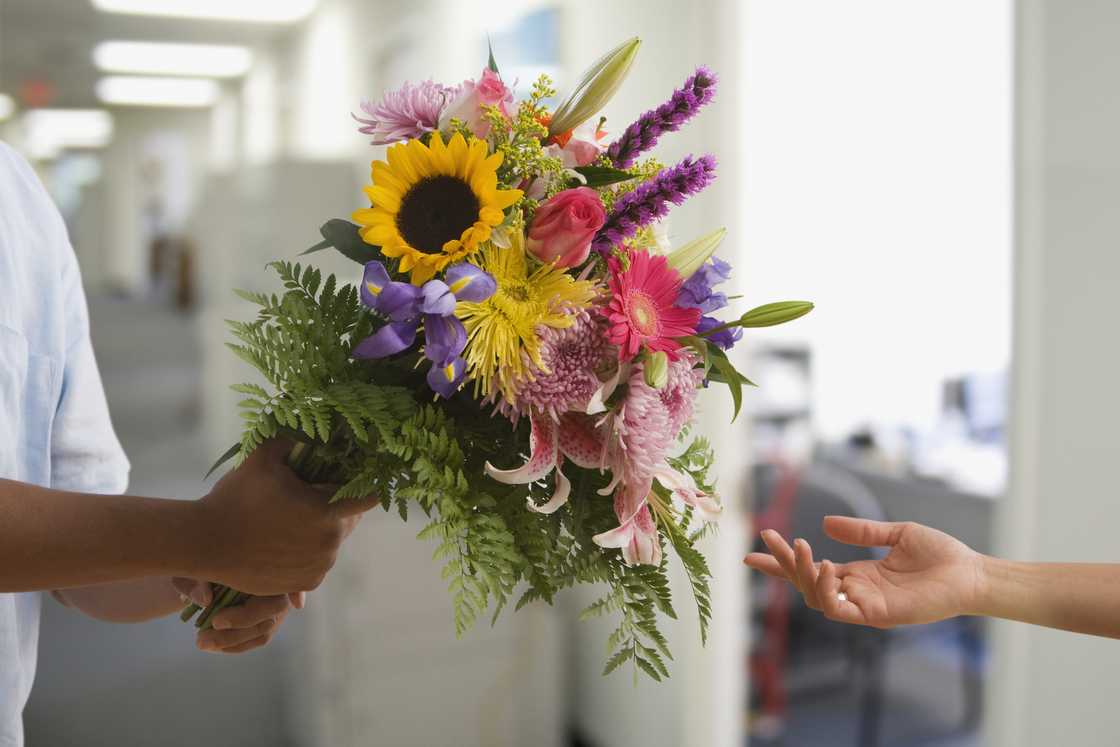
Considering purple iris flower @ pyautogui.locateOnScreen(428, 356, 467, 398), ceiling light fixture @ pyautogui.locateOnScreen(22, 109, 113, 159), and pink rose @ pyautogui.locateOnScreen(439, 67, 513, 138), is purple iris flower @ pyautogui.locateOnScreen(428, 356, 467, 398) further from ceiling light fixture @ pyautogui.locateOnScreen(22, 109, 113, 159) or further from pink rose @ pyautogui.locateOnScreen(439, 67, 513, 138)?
ceiling light fixture @ pyautogui.locateOnScreen(22, 109, 113, 159)

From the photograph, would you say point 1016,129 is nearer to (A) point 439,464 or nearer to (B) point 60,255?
(A) point 439,464

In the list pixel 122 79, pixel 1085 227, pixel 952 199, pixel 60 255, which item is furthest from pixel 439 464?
pixel 122 79

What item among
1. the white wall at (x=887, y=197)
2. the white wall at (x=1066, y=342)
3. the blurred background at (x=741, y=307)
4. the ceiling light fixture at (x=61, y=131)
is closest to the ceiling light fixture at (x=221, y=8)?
the blurred background at (x=741, y=307)

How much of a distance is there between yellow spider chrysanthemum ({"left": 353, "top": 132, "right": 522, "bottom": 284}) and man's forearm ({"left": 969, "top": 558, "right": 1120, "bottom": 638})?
0.59 metres

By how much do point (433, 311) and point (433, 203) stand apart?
116mm

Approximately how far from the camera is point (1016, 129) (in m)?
1.81

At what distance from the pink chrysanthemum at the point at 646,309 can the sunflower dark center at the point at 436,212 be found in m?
0.13

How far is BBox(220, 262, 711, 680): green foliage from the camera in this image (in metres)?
0.67

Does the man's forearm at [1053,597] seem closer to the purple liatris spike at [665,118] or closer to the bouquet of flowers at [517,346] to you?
the bouquet of flowers at [517,346]

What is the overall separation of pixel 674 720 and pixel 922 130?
4.14m

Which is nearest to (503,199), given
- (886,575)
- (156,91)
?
(886,575)

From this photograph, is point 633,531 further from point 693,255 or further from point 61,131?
point 61,131

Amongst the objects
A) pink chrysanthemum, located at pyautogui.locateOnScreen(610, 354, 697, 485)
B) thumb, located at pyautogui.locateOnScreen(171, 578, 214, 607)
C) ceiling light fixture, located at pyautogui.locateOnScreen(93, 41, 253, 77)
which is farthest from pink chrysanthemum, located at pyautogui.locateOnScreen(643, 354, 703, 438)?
ceiling light fixture, located at pyautogui.locateOnScreen(93, 41, 253, 77)

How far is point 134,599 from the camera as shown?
1023mm
